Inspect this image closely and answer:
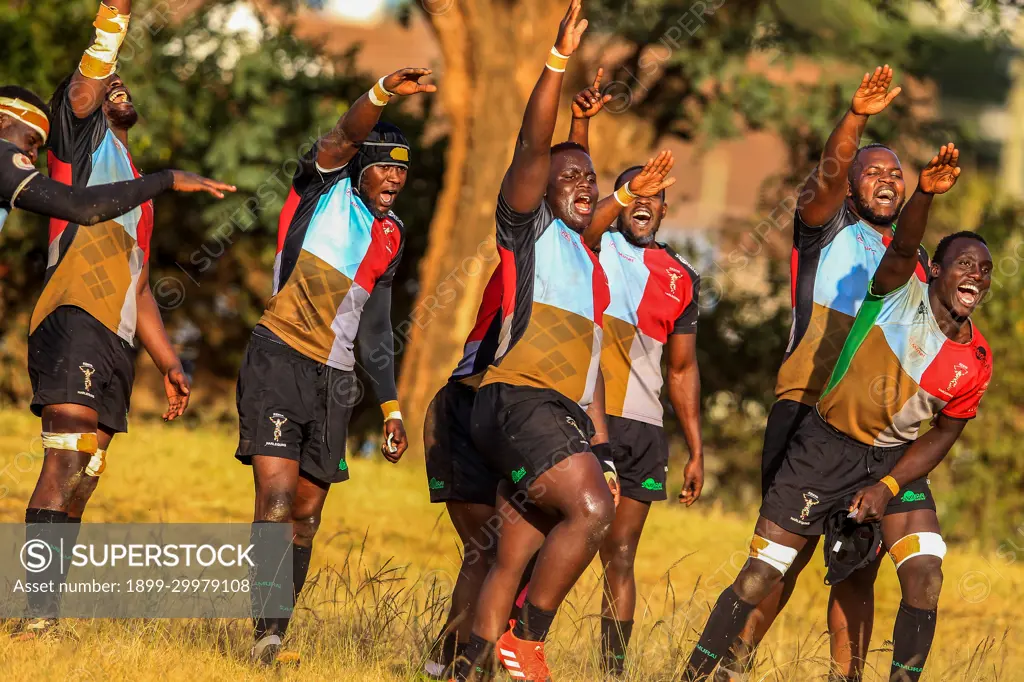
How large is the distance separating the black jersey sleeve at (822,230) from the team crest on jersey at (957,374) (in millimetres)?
957

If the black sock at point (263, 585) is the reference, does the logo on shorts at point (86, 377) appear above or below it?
above

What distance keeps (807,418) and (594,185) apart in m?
1.55

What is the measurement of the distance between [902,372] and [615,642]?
1.90m

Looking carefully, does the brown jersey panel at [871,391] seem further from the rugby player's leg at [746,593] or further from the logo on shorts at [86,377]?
the logo on shorts at [86,377]

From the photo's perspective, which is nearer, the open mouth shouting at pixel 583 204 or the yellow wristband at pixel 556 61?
the yellow wristband at pixel 556 61

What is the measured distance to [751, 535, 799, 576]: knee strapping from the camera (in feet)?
20.2

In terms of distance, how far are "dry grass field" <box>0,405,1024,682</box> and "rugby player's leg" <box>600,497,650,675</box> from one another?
103mm

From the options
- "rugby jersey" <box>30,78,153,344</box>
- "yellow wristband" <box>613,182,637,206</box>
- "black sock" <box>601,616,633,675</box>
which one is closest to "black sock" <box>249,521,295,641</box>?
"rugby jersey" <box>30,78,153,344</box>

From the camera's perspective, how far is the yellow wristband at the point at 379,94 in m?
5.82

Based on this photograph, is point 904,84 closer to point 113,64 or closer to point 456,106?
point 456,106

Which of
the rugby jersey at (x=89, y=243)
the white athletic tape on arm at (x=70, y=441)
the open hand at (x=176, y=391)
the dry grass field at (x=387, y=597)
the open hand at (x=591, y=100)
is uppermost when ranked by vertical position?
the open hand at (x=591, y=100)

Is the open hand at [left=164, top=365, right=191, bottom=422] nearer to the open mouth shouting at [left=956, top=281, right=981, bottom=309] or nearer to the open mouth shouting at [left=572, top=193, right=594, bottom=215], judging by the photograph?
the open mouth shouting at [left=572, top=193, right=594, bottom=215]

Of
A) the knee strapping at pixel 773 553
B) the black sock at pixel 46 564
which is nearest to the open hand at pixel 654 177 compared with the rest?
the knee strapping at pixel 773 553

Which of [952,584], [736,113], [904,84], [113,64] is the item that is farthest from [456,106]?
[113,64]
